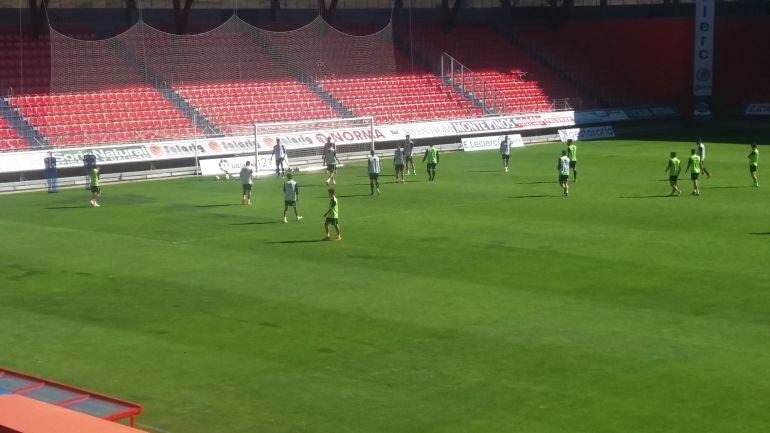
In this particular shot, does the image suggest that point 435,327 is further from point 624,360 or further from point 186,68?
point 186,68

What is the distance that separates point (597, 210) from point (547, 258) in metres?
8.19

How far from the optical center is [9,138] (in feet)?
147

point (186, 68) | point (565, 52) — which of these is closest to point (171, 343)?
point (186, 68)

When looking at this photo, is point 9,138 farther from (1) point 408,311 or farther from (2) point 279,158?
(1) point 408,311

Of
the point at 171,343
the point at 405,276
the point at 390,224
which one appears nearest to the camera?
the point at 171,343

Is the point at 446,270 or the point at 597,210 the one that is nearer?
the point at 446,270

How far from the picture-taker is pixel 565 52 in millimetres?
71188

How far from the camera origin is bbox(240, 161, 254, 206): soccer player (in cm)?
3584

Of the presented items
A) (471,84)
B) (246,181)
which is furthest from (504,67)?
(246,181)

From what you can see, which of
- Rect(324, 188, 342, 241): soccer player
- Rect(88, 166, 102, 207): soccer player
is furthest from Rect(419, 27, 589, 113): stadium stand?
Rect(324, 188, 342, 241): soccer player

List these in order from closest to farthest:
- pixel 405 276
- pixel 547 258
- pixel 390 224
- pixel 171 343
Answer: pixel 171 343
pixel 405 276
pixel 547 258
pixel 390 224

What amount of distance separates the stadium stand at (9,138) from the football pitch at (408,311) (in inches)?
294

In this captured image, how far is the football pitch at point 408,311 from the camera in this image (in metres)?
15.9

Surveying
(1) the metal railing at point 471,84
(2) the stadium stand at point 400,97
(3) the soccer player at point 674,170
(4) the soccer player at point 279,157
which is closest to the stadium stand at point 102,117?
(4) the soccer player at point 279,157
